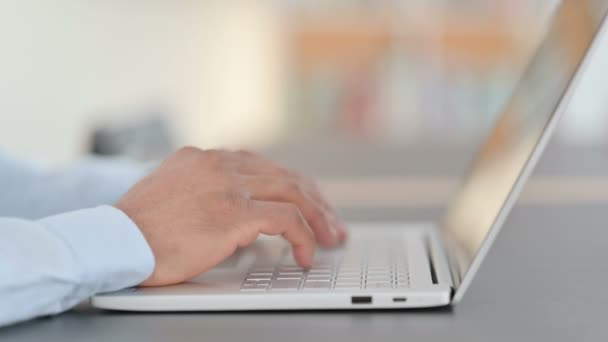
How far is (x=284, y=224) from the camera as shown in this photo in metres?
0.78

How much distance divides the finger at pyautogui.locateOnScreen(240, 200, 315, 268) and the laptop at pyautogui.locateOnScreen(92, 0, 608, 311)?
2 cm

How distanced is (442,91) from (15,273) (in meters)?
4.64

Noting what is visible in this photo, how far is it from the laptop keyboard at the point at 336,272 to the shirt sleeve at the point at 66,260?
9cm

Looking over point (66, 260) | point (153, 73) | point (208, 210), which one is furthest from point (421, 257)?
point (153, 73)

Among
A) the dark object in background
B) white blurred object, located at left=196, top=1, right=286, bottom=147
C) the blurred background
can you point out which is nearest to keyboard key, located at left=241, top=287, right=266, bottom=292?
the dark object in background

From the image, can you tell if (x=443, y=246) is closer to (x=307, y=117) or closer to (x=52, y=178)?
(x=52, y=178)

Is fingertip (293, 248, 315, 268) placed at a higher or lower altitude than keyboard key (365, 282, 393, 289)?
higher

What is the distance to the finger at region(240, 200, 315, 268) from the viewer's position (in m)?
0.76

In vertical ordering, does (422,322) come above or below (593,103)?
below

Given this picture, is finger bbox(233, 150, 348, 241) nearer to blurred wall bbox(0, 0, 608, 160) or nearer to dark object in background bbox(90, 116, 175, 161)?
dark object in background bbox(90, 116, 175, 161)

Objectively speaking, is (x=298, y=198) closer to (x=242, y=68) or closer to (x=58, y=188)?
(x=58, y=188)

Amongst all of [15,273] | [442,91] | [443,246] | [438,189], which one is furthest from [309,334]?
[442,91]

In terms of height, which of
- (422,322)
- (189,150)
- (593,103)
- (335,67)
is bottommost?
(422,322)

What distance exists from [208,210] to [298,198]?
12 centimetres
